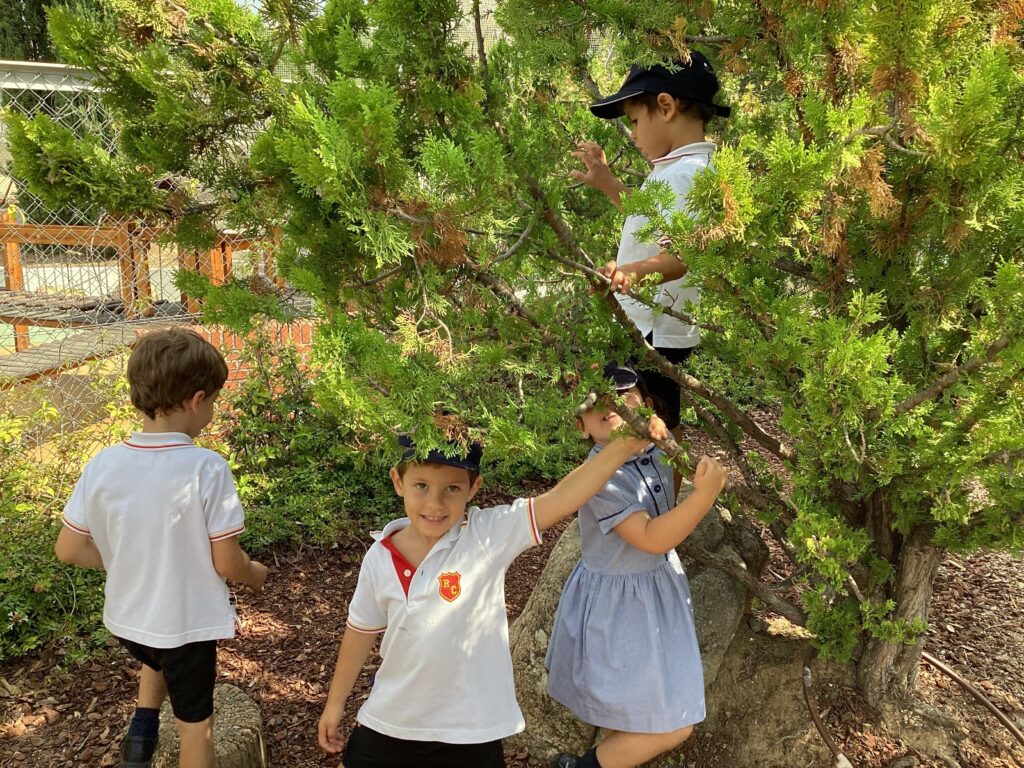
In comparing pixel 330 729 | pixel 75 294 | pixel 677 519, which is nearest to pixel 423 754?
pixel 330 729

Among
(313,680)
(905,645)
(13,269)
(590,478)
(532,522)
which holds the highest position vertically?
(13,269)

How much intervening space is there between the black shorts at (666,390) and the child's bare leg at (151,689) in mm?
1854

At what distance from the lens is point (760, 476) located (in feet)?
8.87

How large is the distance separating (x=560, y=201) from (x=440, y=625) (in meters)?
1.17

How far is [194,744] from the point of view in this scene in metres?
2.56

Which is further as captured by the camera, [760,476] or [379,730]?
[760,476]

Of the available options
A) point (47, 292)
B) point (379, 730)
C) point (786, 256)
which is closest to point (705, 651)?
point (379, 730)

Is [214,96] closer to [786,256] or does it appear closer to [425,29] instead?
[425,29]

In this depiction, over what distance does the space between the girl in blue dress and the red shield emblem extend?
467 mm

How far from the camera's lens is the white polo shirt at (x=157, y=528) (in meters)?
Result: 2.45

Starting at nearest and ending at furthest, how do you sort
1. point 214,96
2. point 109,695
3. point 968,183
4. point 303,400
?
point 214,96 < point 968,183 < point 109,695 < point 303,400

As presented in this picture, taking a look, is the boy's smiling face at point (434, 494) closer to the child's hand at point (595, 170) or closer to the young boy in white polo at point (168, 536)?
the young boy in white polo at point (168, 536)

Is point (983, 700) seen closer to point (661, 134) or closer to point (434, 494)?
point (434, 494)

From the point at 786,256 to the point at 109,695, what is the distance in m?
3.01
